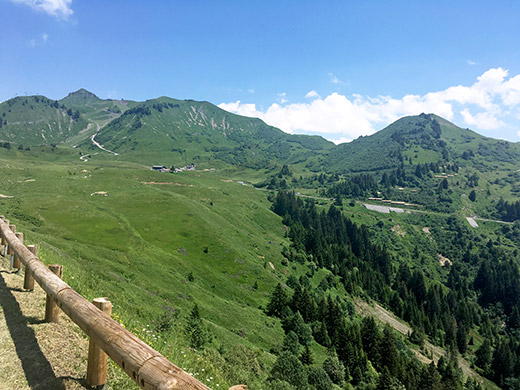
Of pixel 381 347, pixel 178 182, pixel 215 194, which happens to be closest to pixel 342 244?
pixel 215 194

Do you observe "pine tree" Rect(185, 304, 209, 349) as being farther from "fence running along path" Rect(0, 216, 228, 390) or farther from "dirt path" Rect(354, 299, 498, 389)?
"dirt path" Rect(354, 299, 498, 389)

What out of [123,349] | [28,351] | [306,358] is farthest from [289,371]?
[123,349]

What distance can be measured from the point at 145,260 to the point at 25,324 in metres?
59.1

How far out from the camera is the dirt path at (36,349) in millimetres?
7855

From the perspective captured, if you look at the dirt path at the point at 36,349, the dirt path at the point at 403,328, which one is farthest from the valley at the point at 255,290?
the dirt path at the point at 36,349

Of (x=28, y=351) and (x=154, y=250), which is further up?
(x=28, y=351)

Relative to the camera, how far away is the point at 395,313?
14300 centimetres

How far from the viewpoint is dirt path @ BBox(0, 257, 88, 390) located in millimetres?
7855

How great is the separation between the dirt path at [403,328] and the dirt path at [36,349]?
131 m

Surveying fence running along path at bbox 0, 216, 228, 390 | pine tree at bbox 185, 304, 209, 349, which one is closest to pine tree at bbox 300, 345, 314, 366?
pine tree at bbox 185, 304, 209, 349

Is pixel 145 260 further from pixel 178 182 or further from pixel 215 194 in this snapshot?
pixel 178 182

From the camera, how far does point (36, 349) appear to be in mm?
9203

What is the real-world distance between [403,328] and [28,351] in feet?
499

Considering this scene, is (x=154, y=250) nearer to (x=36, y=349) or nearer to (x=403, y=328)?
(x=36, y=349)
